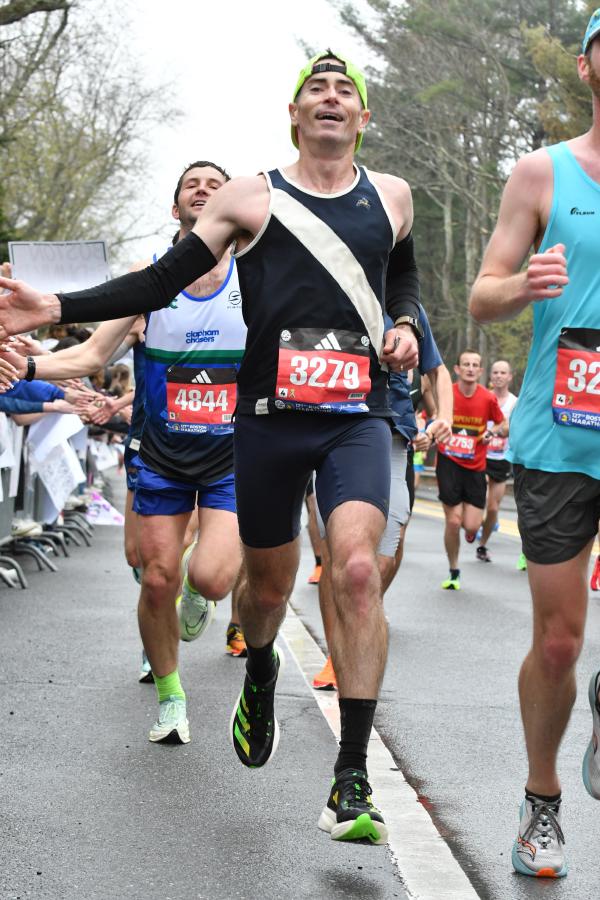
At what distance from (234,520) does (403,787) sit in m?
1.65

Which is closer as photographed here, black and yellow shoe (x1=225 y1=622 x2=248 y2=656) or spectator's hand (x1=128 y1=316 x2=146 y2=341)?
spectator's hand (x1=128 y1=316 x2=146 y2=341)

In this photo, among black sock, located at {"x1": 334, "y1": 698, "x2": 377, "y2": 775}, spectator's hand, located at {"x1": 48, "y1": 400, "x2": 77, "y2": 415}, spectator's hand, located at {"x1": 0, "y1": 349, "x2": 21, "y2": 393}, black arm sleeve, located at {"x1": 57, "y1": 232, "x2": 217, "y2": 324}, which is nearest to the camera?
black sock, located at {"x1": 334, "y1": 698, "x2": 377, "y2": 775}

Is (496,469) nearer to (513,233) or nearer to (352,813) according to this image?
(513,233)

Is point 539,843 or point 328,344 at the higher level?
point 328,344

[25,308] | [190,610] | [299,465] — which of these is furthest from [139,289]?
[190,610]

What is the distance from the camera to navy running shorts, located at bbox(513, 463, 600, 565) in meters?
4.25

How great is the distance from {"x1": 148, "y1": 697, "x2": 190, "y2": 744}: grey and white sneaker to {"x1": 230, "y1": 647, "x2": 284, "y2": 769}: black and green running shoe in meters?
0.81

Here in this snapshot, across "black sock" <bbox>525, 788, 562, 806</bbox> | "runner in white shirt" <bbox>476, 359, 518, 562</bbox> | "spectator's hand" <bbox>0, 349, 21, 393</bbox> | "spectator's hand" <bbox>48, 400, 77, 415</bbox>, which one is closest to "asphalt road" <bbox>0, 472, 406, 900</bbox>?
"black sock" <bbox>525, 788, 562, 806</bbox>

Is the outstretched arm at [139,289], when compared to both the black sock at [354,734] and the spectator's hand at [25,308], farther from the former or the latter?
the black sock at [354,734]

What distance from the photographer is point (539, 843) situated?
428cm

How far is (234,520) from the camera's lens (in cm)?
650

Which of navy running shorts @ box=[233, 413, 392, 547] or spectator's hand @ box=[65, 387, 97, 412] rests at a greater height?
navy running shorts @ box=[233, 413, 392, 547]

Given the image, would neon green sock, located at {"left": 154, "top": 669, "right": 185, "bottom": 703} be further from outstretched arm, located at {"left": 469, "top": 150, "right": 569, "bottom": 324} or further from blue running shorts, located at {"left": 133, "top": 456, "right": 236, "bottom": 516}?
outstretched arm, located at {"left": 469, "top": 150, "right": 569, "bottom": 324}

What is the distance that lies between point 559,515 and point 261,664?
4.31ft
